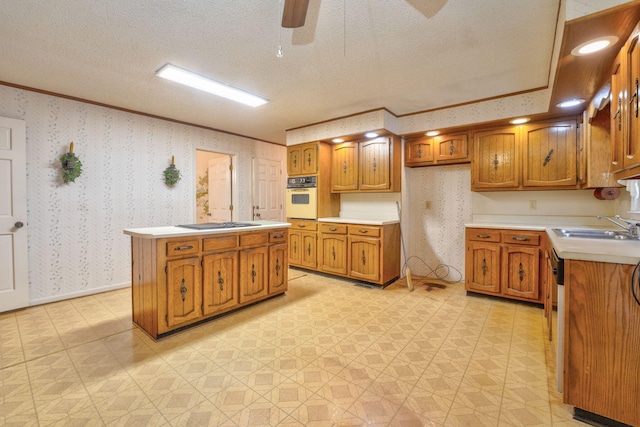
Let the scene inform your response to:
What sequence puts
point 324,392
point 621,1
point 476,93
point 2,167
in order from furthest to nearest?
point 476,93, point 2,167, point 324,392, point 621,1

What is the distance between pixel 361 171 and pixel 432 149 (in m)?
1.04

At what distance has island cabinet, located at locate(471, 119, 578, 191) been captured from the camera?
3.11 metres

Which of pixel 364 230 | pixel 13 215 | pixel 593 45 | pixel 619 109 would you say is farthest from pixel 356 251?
pixel 13 215

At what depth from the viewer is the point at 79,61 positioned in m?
2.54

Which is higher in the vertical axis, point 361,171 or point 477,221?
point 361,171

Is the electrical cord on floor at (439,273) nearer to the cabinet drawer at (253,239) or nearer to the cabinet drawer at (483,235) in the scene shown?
the cabinet drawer at (483,235)

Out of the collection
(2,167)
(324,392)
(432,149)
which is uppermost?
(432,149)

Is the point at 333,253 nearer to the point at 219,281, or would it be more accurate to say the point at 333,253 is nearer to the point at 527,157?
the point at 219,281

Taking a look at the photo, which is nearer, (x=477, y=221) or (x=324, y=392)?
(x=324, y=392)

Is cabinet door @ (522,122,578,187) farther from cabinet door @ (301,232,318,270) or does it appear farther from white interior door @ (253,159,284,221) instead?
white interior door @ (253,159,284,221)

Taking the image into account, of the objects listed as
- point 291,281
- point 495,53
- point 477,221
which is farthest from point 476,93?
point 291,281

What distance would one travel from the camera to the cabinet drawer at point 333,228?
4.17 metres

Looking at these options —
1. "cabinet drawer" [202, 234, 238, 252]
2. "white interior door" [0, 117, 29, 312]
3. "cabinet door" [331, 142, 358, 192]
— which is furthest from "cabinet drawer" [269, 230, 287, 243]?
"white interior door" [0, 117, 29, 312]

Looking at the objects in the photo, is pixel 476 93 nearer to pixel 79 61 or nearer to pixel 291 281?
pixel 291 281
